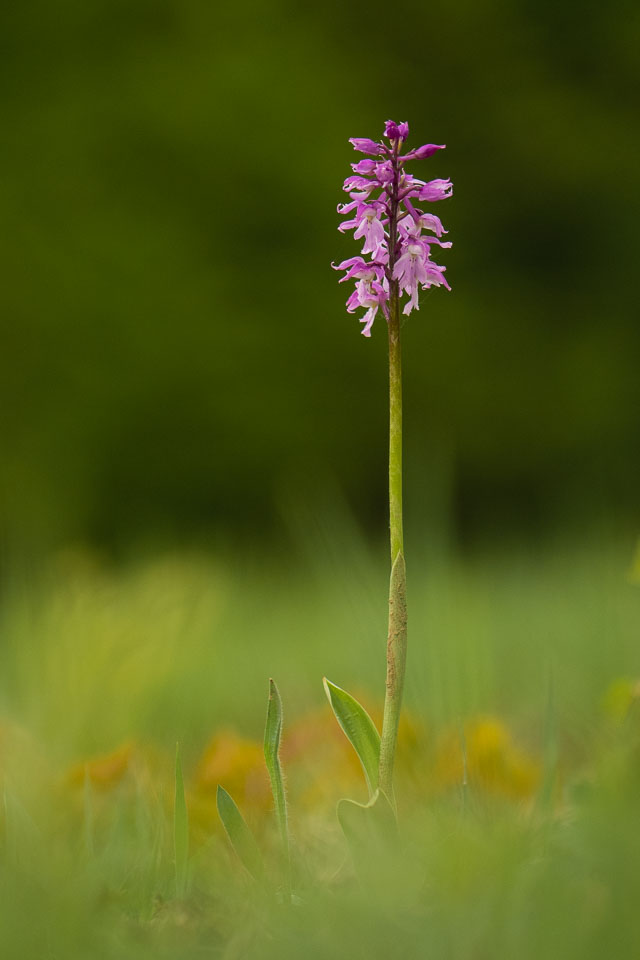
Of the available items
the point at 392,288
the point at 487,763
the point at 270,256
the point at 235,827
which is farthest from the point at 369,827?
the point at 270,256

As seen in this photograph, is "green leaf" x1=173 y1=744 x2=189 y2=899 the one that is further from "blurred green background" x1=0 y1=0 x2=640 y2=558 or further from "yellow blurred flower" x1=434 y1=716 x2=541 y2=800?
"blurred green background" x1=0 y1=0 x2=640 y2=558

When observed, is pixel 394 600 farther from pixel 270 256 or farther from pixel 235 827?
pixel 270 256

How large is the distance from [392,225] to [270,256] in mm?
3515

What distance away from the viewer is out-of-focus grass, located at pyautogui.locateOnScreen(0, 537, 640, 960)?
0.57 metres

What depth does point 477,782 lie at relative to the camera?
3.09 ft

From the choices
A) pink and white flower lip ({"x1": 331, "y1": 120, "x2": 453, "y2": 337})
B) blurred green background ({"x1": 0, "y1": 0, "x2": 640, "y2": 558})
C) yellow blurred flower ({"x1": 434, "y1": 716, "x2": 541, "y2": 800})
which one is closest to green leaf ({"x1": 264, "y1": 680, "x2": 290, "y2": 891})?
yellow blurred flower ({"x1": 434, "y1": 716, "x2": 541, "y2": 800})

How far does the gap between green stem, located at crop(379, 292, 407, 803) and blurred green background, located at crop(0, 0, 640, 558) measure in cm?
331

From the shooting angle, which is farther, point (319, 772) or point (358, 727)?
point (319, 772)

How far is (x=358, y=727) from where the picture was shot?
91 centimetres

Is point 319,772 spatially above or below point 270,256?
below

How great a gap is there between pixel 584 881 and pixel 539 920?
36 mm

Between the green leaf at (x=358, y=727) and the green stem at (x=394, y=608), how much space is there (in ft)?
0.06

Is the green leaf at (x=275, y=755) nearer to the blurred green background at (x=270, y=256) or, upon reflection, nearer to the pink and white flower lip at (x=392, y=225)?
the pink and white flower lip at (x=392, y=225)

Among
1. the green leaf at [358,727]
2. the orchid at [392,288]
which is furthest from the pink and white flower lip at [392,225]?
the green leaf at [358,727]
